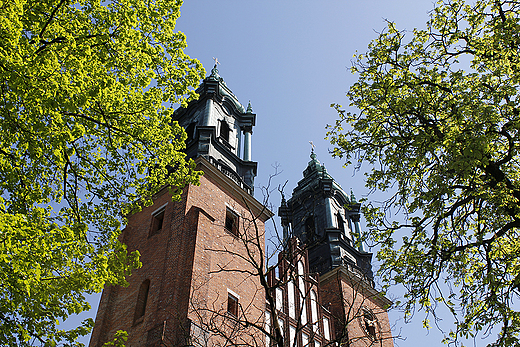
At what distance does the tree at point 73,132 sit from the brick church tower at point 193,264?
3228mm

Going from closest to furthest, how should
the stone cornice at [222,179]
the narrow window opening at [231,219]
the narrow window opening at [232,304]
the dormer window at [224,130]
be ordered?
the narrow window opening at [232,304] → the stone cornice at [222,179] → the narrow window opening at [231,219] → the dormer window at [224,130]

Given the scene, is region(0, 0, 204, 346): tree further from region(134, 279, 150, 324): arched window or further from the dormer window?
the dormer window

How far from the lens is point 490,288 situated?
27.1 feet

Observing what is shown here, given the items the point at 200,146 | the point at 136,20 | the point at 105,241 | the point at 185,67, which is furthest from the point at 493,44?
the point at 200,146

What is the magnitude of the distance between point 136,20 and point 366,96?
6.32 m

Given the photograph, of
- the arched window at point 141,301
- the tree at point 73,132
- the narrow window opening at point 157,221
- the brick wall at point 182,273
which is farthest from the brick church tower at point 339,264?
the tree at point 73,132

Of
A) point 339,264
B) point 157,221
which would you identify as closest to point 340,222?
point 339,264

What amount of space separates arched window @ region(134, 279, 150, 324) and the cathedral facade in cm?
4

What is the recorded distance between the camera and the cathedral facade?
13047 millimetres

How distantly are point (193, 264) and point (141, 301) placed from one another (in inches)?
105

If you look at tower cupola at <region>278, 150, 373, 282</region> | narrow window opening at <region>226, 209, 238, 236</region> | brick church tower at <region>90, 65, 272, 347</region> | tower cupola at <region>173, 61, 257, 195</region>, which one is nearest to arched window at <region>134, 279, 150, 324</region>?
brick church tower at <region>90, 65, 272, 347</region>

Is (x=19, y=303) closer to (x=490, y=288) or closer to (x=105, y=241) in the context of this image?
(x=105, y=241)

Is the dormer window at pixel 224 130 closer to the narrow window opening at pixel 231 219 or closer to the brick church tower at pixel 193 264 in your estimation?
the brick church tower at pixel 193 264

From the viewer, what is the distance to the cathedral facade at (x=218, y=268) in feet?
42.8
